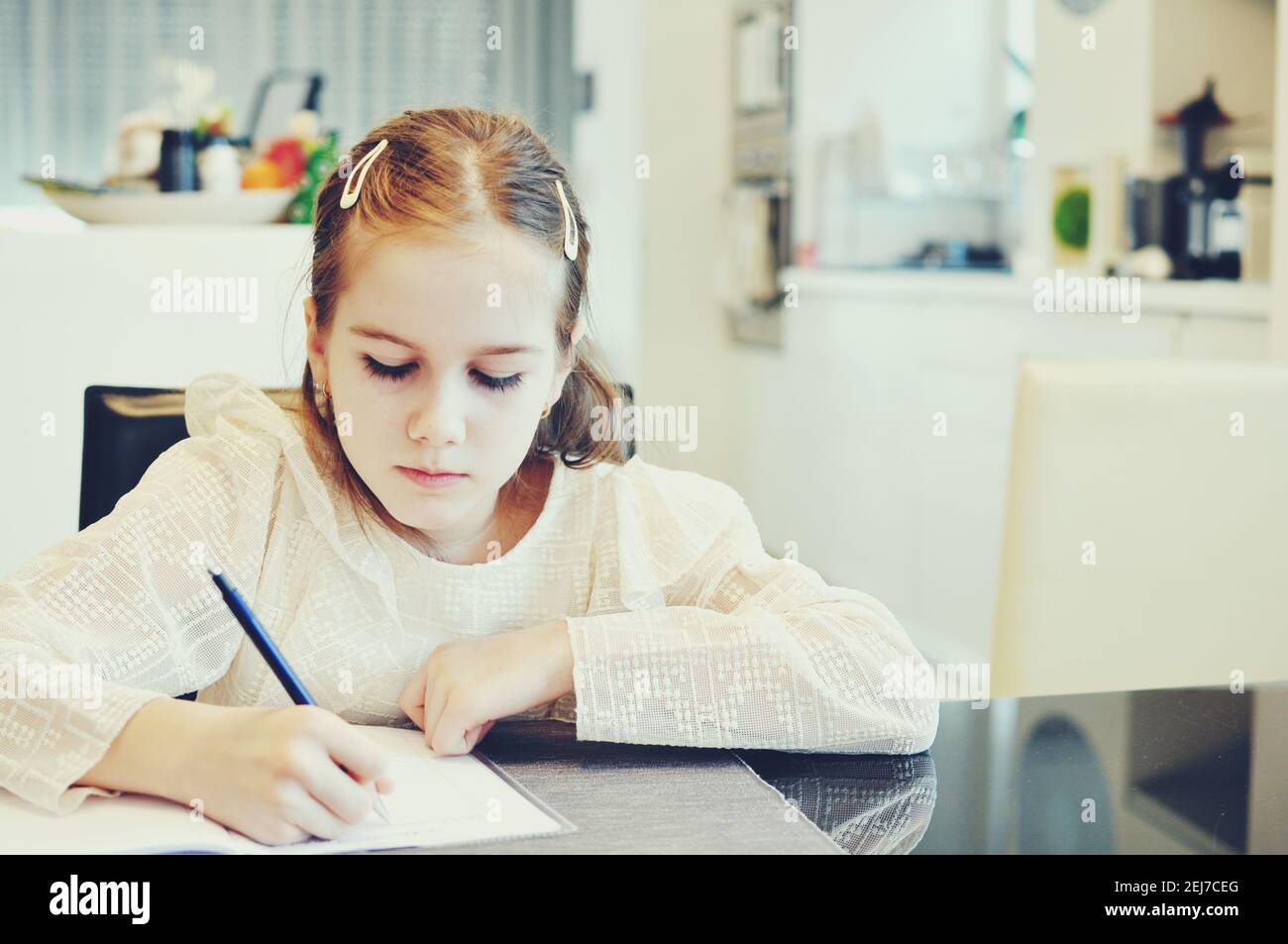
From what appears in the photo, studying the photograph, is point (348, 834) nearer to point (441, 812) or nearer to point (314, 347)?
point (441, 812)

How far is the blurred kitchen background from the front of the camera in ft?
5.05

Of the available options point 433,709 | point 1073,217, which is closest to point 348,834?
point 433,709

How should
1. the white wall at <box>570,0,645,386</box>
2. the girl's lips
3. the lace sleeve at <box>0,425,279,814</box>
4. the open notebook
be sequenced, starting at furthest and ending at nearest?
the white wall at <box>570,0,645,386</box> → the girl's lips → the lace sleeve at <box>0,425,279,814</box> → the open notebook

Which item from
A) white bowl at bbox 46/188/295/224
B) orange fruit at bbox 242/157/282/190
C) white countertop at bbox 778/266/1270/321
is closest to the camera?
white bowl at bbox 46/188/295/224

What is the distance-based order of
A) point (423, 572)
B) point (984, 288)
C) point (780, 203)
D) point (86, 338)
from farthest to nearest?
1. point (780, 203)
2. point (984, 288)
3. point (86, 338)
4. point (423, 572)

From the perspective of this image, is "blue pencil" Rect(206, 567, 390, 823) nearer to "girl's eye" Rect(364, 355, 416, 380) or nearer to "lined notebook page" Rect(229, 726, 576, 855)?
"lined notebook page" Rect(229, 726, 576, 855)

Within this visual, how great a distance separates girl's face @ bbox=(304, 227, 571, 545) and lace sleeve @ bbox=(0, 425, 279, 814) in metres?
0.10

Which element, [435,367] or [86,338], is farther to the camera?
[86,338]

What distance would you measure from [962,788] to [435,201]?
1.49 feet

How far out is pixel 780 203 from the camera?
412 cm

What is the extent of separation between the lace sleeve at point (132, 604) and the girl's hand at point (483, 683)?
147mm

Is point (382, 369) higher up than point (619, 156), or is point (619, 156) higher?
point (619, 156)

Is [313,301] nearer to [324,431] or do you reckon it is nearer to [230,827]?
[324,431]

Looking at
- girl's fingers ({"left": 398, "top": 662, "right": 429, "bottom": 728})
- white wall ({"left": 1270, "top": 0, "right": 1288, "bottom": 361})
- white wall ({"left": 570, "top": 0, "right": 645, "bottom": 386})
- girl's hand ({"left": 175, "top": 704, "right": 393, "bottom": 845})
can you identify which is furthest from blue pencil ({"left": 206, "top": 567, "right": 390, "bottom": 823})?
white wall ({"left": 570, "top": 0, "right": 645, "bottom": 386})
